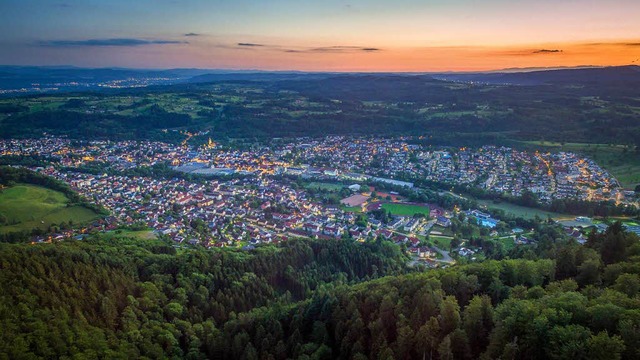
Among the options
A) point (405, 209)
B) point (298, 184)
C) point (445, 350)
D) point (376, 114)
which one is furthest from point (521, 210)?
point (376, 114)

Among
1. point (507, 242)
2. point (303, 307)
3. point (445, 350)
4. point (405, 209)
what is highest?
point (445, 350)

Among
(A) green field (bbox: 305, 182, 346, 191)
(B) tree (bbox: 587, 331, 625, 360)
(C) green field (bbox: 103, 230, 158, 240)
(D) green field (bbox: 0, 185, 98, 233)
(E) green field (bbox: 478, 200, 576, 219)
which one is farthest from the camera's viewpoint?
(A) green field (bbox: 305, 182, 346, 191)

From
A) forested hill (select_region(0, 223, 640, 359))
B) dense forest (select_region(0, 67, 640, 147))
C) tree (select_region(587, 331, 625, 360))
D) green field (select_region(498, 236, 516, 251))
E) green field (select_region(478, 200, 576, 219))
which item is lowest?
green field (select_region(498, 236, 516, 251))

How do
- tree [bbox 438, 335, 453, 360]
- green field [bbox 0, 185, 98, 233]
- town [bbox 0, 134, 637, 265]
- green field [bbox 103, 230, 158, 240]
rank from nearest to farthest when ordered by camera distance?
1. tree [bbox 438, 335, 453, 360]
2. green field [bbox 103, 230, 158, 240]
3. town [bbox 0, 134, 637, 265]
4. green field [bbox 0, 185, 98, 233]

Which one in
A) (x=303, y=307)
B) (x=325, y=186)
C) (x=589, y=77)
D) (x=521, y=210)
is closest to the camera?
(x=303, y=307)

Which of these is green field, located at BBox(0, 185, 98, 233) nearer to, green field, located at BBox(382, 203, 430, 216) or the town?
the town

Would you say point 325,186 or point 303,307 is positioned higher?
point 303,307

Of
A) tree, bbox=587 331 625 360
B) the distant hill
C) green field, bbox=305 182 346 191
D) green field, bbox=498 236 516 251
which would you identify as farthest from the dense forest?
tree, bbox=587 331 625 360

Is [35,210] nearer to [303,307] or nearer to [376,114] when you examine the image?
[303,307]
